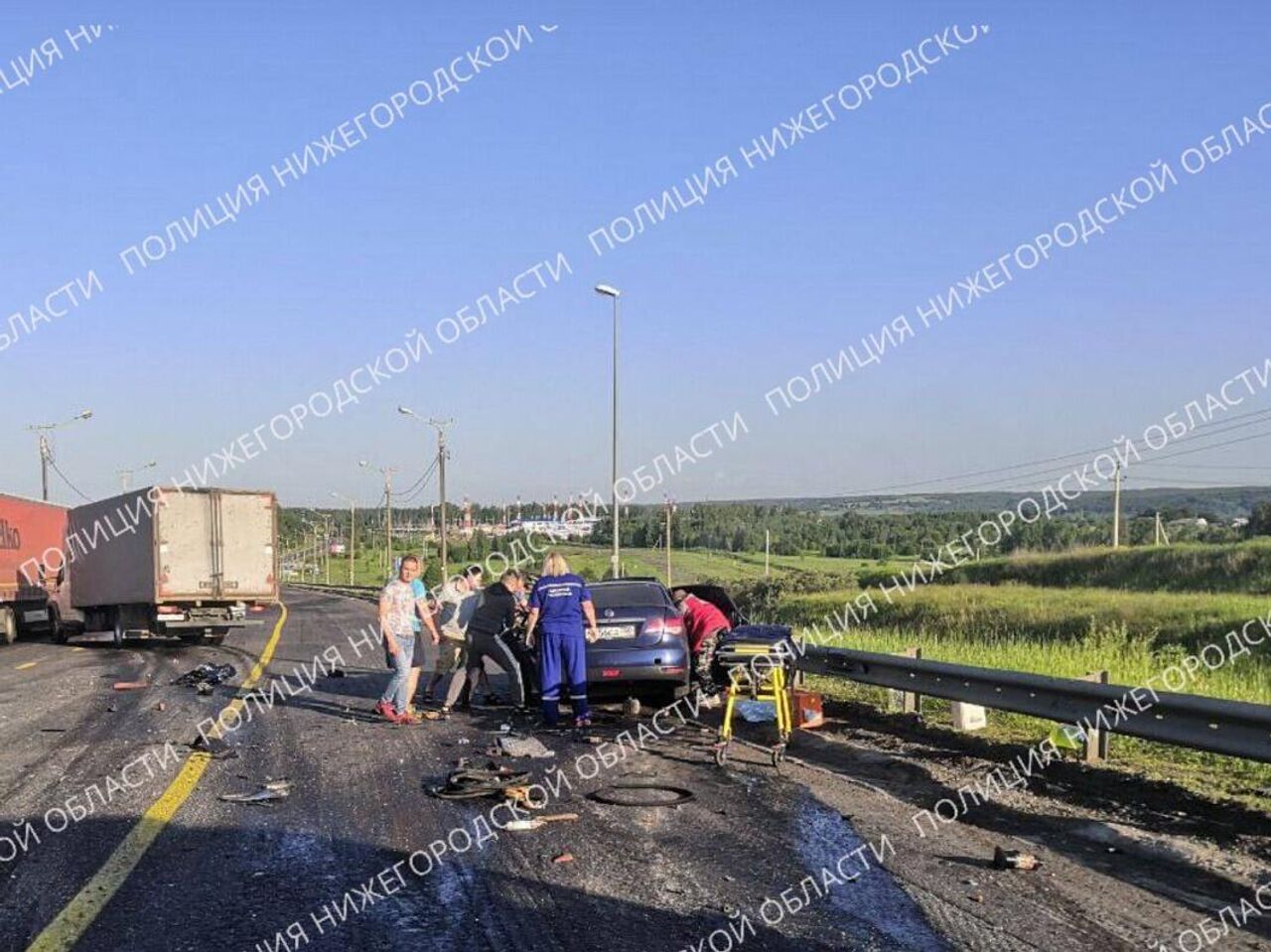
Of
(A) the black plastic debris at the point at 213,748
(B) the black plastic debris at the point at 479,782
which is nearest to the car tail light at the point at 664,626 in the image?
(B) the black plastic debris at the point at 479,782

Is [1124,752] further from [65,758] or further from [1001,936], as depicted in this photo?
[65,758]

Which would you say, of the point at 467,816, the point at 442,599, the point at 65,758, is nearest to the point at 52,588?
the point at 442,599

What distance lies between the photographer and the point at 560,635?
36.8ft

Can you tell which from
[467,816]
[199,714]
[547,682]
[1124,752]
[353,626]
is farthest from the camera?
[353,626]

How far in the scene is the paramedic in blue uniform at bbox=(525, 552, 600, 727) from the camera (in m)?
11.1

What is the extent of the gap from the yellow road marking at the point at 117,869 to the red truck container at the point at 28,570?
19648 mm

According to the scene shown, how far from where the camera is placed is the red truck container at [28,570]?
26375 mm

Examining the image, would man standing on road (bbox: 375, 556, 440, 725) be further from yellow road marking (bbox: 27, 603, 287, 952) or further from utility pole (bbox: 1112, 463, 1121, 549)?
utility pole (bbox: 1112, 463, 1121, 549)

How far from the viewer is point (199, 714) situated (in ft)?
40.2

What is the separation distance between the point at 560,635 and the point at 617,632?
A: 2.34 ft

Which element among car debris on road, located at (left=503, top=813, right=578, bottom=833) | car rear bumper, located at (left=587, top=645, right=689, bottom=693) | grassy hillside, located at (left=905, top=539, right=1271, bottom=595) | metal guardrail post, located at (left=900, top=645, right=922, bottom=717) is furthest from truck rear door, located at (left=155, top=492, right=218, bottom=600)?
grassy hillside, located at (left=905, top=539, right=1271, bottom=595)

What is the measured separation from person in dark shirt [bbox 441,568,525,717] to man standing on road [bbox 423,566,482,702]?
0.43 metres

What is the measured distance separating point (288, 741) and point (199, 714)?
8.08 feet

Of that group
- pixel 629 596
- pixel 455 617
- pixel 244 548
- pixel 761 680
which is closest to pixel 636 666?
pixel 629 596
